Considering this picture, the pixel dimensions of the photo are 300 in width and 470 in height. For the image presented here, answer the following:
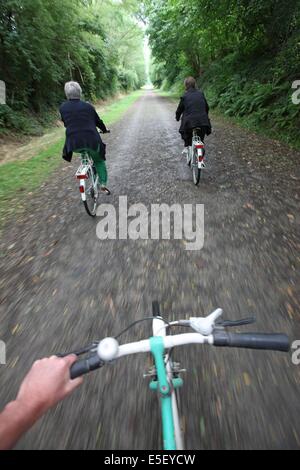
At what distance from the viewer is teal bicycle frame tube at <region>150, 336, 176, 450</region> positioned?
3.74ft

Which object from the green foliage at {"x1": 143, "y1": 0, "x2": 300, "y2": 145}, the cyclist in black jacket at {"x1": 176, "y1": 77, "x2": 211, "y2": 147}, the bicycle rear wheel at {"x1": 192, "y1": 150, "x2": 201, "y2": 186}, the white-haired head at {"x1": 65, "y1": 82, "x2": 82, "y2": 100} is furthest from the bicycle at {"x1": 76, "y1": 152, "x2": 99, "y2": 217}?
the green foliage at {"x1": 143, "y1": 0, "x2": 300, "y2": 145}

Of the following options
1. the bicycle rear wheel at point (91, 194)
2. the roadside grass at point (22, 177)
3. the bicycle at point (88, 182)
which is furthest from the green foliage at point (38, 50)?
the bicycle rear wheel at point (91, 194)

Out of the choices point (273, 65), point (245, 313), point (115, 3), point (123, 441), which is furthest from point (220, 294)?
point (115, 3)

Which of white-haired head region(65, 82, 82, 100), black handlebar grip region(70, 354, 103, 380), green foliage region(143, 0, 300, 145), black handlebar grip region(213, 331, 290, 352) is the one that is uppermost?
green foliage region(143, 0, 300, 145)

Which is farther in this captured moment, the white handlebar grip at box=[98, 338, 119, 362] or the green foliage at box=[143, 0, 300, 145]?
the green foliage at box=[143, 0, 300, 145]

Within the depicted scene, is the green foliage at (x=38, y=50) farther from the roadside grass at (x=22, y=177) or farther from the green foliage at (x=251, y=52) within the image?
the green foliage at (x=251, y=52)

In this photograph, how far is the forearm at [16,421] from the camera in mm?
1160

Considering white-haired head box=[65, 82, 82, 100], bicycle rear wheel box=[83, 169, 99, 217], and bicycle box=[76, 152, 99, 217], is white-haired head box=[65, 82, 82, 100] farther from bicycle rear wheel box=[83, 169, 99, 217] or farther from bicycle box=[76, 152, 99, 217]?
bicycle rear wheel box=[83, 169, 99, 217]

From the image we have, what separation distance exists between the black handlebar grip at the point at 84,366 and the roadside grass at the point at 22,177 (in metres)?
5.20

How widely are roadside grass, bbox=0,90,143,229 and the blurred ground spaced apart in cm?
45

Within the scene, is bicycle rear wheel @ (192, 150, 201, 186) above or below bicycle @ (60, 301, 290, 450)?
above

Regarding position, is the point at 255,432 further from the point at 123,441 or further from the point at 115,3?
the point at 115,3

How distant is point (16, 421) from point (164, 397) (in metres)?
0.64

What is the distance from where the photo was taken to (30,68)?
14.4 meters
